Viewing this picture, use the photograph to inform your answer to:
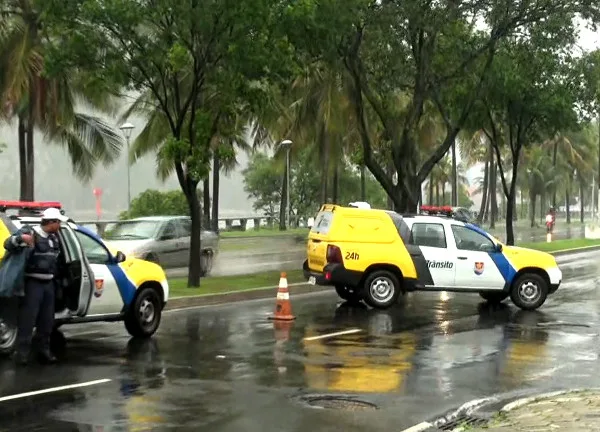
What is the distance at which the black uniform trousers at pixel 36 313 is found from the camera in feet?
34.6

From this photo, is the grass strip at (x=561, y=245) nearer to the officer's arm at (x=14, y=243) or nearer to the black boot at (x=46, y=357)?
the black boot at (x=46, y=357)

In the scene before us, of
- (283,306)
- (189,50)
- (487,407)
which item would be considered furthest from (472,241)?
(487,407)

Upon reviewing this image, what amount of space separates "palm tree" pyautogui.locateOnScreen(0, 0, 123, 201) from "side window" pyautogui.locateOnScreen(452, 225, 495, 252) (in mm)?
10236

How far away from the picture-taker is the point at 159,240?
22.9 metres

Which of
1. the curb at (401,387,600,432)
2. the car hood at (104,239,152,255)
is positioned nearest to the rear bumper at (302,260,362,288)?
the car hood at (104,239,152,255)

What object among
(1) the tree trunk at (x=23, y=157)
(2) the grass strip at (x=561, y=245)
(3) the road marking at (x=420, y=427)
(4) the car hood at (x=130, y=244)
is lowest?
(3) the road marking at (x=420, y=427)

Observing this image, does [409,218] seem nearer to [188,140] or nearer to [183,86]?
[188,140]

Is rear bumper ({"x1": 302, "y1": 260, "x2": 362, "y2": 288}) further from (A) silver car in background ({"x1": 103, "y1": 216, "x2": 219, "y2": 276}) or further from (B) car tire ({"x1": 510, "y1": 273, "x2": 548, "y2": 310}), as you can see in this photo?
(A) silver car in background ({"x1": 103, "y1": 216, "x2": 219, "y2": 276})

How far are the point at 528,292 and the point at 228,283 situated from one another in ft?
21.6

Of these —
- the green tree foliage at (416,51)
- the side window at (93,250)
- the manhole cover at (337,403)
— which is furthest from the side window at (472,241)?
the manhole cover at (337,403)

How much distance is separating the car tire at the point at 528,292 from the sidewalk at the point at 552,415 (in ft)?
27.4

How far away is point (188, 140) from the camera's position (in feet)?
62.7

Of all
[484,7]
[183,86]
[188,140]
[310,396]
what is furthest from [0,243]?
[183,86]

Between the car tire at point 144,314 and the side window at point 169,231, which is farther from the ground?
the side window at point 169,231
